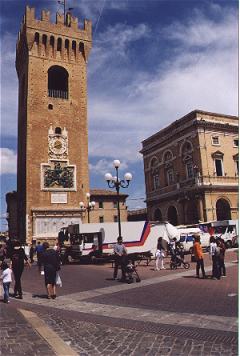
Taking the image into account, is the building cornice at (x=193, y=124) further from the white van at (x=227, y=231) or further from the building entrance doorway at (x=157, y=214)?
the white van at (x=227, y=231)

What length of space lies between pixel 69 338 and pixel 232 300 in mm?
4865

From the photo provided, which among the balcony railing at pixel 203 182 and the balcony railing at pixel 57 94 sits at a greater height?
the balcony railing at pixel 57 94

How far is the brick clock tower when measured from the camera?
35.9 m

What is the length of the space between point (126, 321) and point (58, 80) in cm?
3654

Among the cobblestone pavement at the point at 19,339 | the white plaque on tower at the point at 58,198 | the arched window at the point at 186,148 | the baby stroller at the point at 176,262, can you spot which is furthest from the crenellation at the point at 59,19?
the cobblestone pavement at the point at 19,339

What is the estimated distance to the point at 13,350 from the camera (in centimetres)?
570

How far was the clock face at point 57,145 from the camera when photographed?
37.6m

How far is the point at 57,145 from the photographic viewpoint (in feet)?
124

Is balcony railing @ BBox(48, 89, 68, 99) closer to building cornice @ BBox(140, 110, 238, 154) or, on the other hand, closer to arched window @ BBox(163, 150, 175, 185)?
building cornice @ BBox(140, 110, 238, 154)

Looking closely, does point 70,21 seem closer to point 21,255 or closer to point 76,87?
point 76,87

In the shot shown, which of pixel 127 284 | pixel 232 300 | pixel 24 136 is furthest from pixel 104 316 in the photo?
pixel 24 136

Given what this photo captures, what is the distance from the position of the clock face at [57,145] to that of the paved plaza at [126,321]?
26.2m

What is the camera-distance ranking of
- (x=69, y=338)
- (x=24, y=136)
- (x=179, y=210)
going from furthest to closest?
(x=179, y=210), (x=24, y=136), (x=69, y=338)

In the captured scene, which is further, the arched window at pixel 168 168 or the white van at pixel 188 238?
the arched window at pixel 168 168
